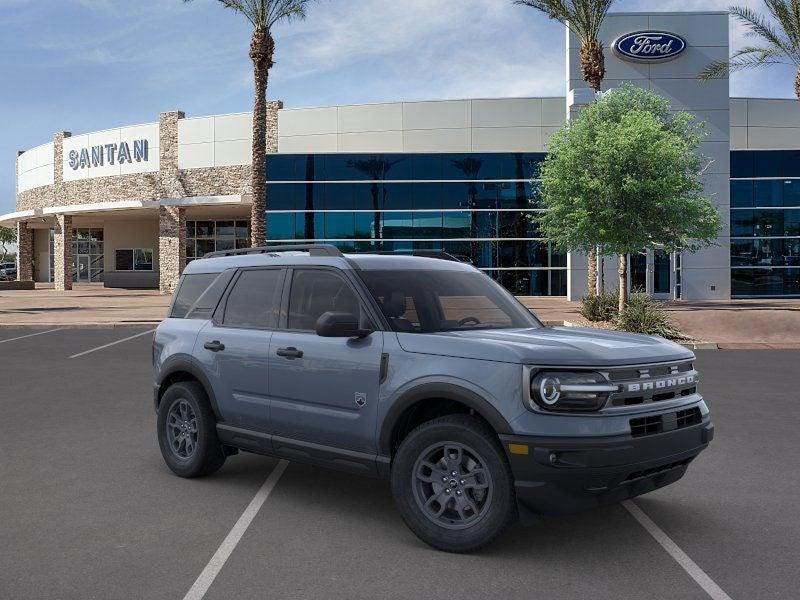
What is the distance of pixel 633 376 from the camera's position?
15.3 ft

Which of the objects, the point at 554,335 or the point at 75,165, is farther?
the point at 75,165

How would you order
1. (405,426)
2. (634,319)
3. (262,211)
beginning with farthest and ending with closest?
(262,211)
(634,319)
(405,426)

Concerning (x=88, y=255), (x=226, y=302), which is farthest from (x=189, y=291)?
(x=88, y=255)

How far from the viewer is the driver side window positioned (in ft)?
18.6

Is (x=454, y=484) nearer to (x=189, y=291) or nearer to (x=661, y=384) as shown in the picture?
(x=661, y=384)

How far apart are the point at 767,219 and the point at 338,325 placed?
37386 mm

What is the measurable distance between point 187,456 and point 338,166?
33214 millimetres

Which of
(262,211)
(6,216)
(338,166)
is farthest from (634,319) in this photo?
(6,216)

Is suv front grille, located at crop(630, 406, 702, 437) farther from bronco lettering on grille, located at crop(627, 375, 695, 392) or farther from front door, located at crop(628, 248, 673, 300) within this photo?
front door, located at crop(628, 248, 673, 300)

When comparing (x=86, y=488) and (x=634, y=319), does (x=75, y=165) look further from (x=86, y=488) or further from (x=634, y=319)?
(x=86, y=488)

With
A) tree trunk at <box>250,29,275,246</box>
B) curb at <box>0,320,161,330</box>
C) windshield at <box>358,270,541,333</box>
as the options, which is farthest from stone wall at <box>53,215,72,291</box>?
windshield at <box>358,270,541,333</box>

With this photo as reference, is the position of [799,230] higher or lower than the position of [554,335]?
higher

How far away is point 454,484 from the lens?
4.75 meters

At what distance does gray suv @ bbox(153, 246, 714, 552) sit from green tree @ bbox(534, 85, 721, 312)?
58.8 ft
